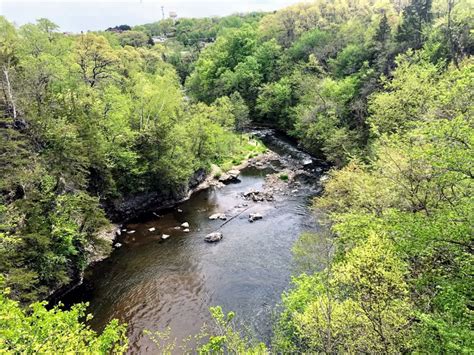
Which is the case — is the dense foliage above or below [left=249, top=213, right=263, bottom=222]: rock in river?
above

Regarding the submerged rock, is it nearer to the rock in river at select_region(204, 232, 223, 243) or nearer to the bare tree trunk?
the rock in river at select_region(204, 232, 223, 243)

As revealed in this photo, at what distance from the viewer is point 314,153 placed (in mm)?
59125

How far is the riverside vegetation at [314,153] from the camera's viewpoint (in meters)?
13.5

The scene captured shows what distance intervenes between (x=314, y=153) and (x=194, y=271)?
115ft

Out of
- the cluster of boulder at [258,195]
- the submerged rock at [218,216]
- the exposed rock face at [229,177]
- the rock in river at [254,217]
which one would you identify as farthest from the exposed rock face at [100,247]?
the exposed rock face at [229,177]

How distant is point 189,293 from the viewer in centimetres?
2791

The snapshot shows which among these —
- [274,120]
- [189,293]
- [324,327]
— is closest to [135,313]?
[189,293]

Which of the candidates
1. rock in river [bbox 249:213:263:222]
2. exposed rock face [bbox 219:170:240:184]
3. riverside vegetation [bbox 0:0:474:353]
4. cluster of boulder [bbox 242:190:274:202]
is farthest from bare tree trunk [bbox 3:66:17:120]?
exposed rock face [bbox 219:170:240:184]

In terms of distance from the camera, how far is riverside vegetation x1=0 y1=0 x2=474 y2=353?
44.4 feet

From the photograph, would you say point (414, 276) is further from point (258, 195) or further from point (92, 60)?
point (92, 60)

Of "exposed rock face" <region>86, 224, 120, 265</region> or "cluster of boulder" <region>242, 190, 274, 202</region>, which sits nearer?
"exposed rock face" <region>86, 224, 120, 265</region>

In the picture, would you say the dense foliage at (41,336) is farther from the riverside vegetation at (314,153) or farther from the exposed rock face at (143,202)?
the exposed rock face at (143,202)

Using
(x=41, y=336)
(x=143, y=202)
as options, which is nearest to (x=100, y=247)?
(x=143, y=202)

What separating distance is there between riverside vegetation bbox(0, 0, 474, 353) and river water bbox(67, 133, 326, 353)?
7.34ft
